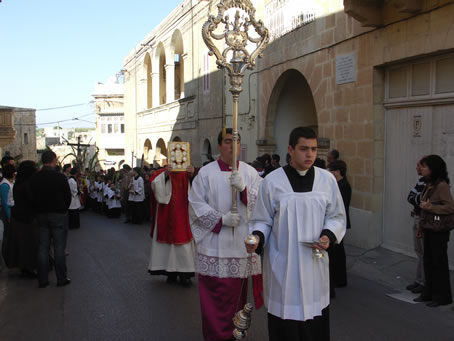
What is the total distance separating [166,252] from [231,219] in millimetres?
2664

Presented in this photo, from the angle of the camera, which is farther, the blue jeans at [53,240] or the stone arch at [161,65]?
the stone arch at [161,65]

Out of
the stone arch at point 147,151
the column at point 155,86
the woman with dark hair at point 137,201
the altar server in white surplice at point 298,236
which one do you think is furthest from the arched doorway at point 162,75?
the altar server in white surplice at point 298,236

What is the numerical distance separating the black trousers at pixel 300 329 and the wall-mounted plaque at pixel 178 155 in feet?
11.3

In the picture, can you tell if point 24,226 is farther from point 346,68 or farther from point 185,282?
point 346,68

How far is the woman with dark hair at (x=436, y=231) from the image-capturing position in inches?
212

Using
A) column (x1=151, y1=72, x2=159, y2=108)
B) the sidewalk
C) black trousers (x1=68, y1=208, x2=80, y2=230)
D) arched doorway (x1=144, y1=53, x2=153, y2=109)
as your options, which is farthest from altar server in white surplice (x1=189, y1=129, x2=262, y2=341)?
arched doorway (x1=144, y1=53, x2=153, y2=109)

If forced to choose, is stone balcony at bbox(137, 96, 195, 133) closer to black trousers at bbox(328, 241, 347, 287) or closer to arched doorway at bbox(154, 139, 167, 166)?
arched doorway at bbox(154, 139, 167, 166)

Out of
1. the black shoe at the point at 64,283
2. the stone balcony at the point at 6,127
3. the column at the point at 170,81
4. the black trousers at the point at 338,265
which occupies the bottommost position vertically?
the black shoe at the point at 64,283

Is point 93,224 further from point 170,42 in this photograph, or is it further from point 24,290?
point 170,42

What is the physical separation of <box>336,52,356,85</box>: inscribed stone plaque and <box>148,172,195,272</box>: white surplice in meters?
4.16

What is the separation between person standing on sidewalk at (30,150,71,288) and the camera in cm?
654

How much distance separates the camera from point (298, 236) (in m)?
3.45

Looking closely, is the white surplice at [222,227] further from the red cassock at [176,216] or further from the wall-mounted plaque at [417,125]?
the wall-mounted plaque at [417,125]

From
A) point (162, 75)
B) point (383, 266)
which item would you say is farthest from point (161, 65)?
point (383, 266)
